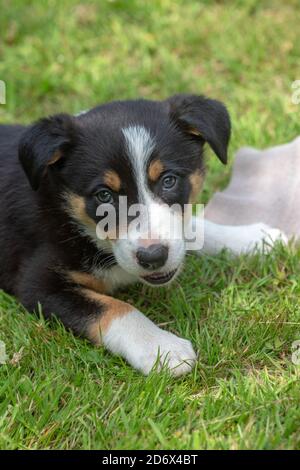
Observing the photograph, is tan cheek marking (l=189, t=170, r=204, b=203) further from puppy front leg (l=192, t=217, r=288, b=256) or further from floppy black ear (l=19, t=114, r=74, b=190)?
floppy black ear (l=19, t=114, r=74, b=190)

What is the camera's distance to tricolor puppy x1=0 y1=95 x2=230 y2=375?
3547mm

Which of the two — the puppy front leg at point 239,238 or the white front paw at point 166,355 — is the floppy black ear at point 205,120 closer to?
the puppy front leg at point 239,238

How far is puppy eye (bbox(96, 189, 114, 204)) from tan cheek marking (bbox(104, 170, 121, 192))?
5cm

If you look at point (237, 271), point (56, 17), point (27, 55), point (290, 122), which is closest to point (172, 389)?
point (237, 271)

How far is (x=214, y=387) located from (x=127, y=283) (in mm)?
953

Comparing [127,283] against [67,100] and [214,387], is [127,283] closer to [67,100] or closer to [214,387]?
[214,387]

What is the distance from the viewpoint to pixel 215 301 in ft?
13.2

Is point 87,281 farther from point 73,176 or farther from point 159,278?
point 73,176

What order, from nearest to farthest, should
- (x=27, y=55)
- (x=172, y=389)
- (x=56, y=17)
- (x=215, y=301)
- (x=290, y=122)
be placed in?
1. (x=172, y=389)
2. (x=215, y=301)
3. (x=290, y=122)
4. (x=27, y=55)
5. (x=56, y=17)

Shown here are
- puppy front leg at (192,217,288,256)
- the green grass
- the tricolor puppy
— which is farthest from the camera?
puppy front leg at (192,217,288,256)

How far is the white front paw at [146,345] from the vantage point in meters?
3.46

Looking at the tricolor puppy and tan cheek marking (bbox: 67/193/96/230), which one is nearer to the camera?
the tricolor puppy

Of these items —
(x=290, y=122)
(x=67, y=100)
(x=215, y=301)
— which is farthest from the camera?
(x=67, y=100)

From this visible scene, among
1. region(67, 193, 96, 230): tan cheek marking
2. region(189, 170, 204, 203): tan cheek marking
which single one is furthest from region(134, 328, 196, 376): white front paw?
region(189, 170, 204, 203): tan cheek marking
